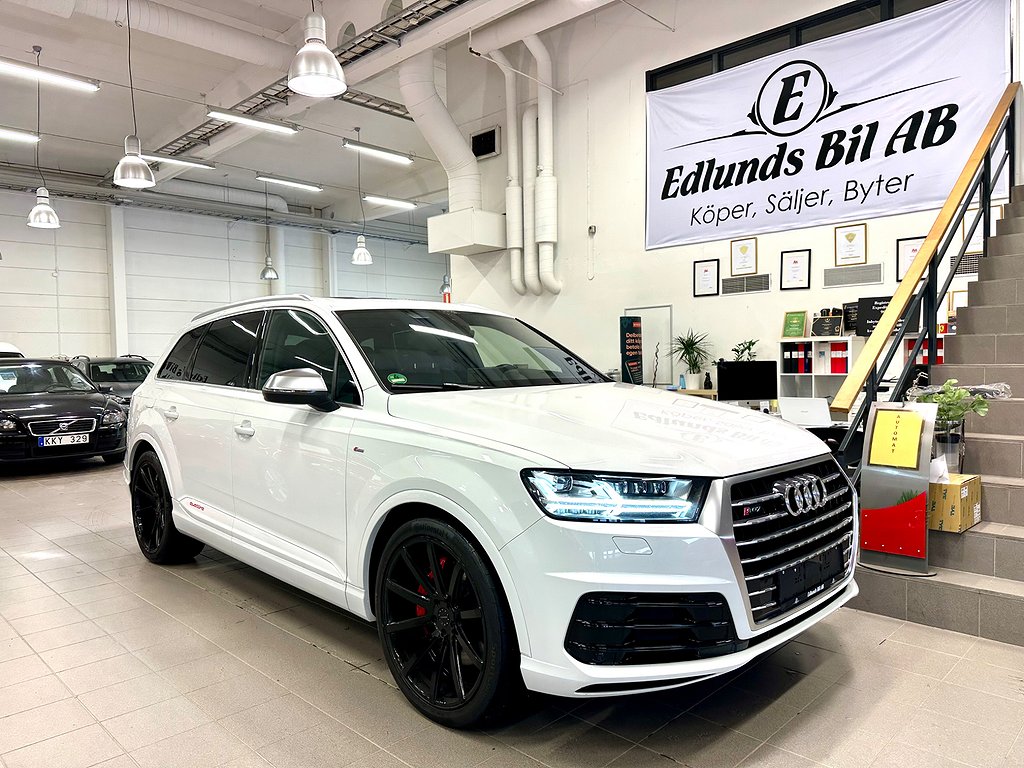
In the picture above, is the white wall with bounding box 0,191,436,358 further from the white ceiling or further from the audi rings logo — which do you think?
the audi rings logo

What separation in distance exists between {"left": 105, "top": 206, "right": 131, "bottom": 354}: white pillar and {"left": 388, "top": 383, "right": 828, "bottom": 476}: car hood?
46.5ft

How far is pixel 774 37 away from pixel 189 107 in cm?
870

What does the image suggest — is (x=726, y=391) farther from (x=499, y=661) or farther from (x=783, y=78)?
(x=499, y=661)

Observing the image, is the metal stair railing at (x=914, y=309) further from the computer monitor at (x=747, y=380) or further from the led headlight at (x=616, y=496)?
the computer monitor at (x=747, y=380)

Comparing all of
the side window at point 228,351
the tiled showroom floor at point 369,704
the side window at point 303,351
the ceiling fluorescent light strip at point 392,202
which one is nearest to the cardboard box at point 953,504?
the tiled showroom floor at point 369,704

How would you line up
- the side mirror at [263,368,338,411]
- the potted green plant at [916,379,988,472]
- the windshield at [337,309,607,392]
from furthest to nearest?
the potted green plant at [916,379,988,472]
the windshield at [337,309,607,392]
the side mirror at [263,368,338,411]

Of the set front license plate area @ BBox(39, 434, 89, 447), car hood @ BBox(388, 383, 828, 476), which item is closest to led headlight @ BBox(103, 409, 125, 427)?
front license plate area @ BBox(39, 434, 89, 447)

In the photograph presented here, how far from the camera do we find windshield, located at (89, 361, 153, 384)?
10.0 meters

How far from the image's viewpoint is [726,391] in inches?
251

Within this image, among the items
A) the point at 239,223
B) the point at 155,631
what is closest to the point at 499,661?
the point at 155,631

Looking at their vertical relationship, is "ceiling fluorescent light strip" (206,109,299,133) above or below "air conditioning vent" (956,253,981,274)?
above

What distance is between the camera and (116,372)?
1023cm

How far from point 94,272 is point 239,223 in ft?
10.9

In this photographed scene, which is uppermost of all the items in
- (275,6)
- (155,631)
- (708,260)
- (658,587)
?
(275,6)
